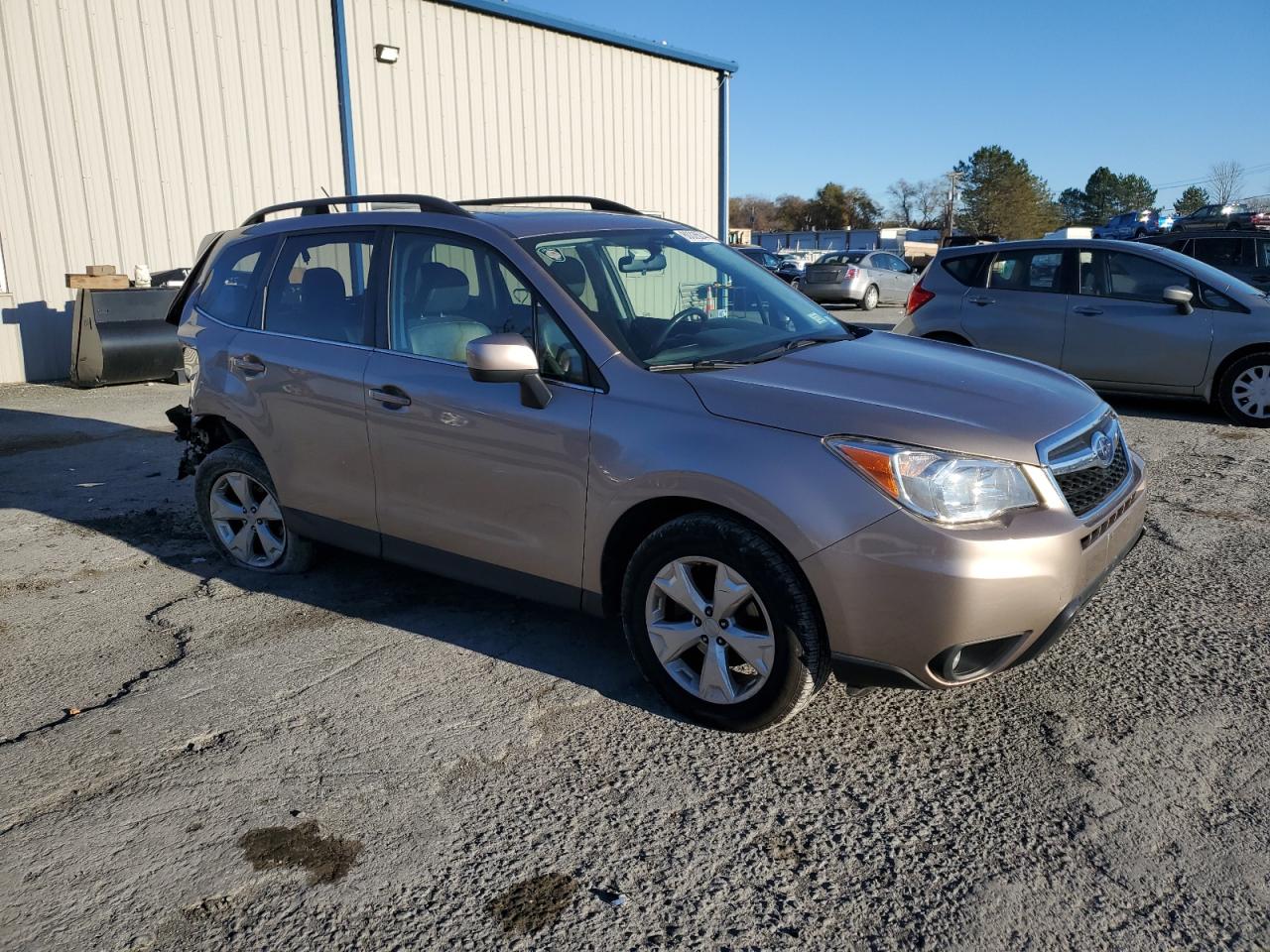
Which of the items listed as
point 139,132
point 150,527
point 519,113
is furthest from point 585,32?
point 150,527

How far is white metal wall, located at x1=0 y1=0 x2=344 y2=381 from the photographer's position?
11.6 metres

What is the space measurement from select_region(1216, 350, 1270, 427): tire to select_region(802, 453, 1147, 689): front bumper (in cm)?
640

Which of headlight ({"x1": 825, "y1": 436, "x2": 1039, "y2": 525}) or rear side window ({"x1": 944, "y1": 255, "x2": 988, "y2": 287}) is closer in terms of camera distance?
headlight ({"x1": 825, "y1": 436, "x2": 1039, "y2": 525})

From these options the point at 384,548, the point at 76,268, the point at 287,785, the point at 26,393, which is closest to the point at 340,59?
the point at 76,268

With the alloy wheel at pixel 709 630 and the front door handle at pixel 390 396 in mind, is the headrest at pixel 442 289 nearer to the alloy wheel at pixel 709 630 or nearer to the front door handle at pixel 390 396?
the front door handle at pixel 390 396

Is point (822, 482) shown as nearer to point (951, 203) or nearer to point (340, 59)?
point (340, 59)

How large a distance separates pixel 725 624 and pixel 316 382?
7.30 ft

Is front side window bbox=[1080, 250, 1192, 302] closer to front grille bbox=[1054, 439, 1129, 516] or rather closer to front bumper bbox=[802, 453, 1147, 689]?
front grille bbox=[1054, 439, 1129, 516]

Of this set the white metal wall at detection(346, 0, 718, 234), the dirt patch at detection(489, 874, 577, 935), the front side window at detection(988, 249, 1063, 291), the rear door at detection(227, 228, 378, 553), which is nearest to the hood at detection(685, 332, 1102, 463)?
the dirt patch at detection(489, 874, 577, 935)

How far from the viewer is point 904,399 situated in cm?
326

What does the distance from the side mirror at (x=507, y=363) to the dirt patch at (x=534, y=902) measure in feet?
5.40

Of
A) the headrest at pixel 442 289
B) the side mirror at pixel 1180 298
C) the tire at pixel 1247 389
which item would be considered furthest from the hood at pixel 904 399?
the tire at pixel 1247 389

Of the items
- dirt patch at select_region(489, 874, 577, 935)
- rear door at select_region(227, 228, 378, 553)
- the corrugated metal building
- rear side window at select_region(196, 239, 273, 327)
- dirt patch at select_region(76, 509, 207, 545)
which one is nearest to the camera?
dirt patch at select_region(489, 874, 577, 935)

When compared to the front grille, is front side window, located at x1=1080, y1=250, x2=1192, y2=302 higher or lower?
higher
